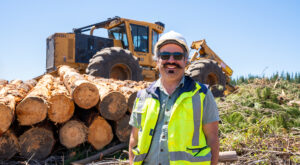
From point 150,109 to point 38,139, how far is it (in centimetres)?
309

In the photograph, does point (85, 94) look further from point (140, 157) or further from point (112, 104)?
point (140, 157)

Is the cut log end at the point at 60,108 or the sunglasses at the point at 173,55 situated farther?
the cut log end at the point at 60,108

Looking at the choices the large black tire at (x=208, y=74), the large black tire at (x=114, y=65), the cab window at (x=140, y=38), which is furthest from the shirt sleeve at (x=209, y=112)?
the cab window at (x=140, y=38)

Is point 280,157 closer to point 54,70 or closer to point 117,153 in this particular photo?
point 117,153

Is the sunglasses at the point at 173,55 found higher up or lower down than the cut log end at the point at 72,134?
higher up

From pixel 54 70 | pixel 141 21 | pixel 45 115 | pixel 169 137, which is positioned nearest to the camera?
pixel 169 137

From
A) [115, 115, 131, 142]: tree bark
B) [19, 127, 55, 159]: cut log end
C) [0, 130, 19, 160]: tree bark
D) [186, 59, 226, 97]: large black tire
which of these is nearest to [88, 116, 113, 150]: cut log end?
[115, 115, 131, 142]: tree bark

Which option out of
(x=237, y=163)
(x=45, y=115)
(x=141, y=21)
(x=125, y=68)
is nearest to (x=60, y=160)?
(x=45, y=115)

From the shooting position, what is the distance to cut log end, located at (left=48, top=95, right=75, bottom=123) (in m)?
4.57

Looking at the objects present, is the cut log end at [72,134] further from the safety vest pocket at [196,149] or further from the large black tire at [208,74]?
the large black tire at [208,74]

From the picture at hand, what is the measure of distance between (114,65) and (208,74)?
323cm

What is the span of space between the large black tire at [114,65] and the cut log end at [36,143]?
4148mm

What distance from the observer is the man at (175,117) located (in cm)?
198

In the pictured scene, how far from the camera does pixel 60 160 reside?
463 centimetres
